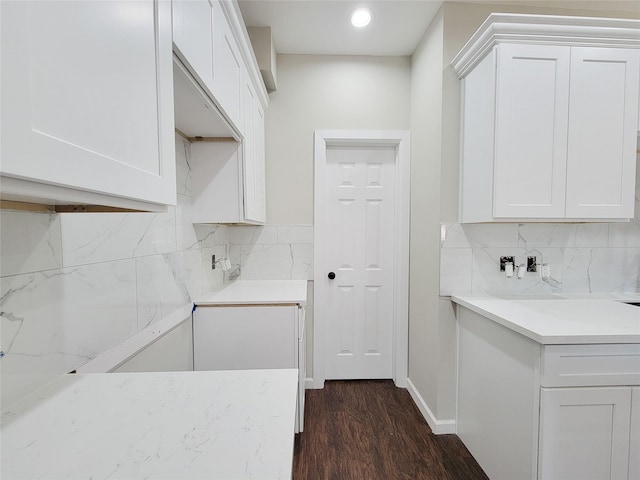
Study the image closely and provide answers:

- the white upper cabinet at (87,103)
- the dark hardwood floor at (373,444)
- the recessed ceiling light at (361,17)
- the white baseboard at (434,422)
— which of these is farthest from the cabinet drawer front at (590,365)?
the recessed ceiling light at (361,17)

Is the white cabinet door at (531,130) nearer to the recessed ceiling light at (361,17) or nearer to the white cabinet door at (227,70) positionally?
the recessed ceiling light at (361,17)

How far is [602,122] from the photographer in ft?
5.23

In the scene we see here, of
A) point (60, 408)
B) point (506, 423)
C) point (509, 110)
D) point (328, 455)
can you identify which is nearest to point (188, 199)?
point (60, 408)

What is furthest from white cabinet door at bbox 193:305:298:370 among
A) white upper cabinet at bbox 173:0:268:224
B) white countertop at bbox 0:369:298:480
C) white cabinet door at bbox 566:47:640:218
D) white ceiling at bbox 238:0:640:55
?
white ceiling at bbox 238:0:640:55

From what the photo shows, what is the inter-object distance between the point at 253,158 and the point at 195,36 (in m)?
0.97

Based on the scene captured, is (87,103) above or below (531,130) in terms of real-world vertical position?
below

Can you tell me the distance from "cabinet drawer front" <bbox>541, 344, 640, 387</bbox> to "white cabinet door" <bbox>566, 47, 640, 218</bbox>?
77 cm

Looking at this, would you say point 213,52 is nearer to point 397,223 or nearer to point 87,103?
point 87,103

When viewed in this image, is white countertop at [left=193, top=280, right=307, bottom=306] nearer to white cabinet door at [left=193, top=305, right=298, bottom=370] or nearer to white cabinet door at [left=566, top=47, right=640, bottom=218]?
white cabinet door at [left=193, top=305, right=298, bottom=370]

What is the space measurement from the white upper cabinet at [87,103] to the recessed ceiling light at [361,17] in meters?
1.57

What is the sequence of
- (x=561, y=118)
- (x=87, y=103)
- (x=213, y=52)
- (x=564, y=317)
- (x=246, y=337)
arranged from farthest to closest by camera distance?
(x=246, y=337) < (x=561, y=118) < (x=564, y=317) < (x=213, y=52) < (x=87, y=103)

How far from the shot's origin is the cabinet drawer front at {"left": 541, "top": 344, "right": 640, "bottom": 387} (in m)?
1.21

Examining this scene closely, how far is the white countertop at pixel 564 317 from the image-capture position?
1.21 m

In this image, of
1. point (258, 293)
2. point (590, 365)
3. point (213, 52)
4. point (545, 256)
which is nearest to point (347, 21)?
point (213, 52)
